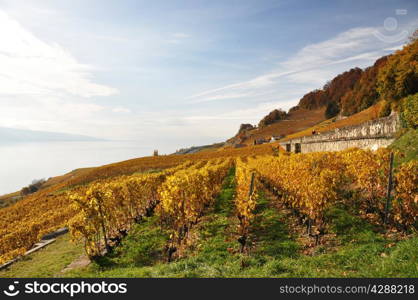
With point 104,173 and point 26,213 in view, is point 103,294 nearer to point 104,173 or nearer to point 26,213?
point 26,213

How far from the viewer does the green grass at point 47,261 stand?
28.4 ft

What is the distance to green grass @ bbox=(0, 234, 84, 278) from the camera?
28.4 feet

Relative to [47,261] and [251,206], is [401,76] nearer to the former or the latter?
[251,206]

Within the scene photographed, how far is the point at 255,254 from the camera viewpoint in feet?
26.0

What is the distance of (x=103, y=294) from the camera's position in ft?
15.9

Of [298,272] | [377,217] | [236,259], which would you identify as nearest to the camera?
[298,272]

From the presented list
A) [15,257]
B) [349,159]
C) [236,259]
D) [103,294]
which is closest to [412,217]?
[349,159]

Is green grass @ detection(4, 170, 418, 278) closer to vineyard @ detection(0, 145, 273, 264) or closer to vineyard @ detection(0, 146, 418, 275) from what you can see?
vineyard @ detection(0, 146, 418, 275)

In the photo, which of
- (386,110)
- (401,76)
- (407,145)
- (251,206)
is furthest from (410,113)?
(386,110)

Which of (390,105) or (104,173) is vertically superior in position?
(390,105)

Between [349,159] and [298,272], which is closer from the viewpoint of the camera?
[298,272]

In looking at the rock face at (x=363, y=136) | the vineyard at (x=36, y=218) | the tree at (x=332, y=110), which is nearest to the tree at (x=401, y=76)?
the rock face at (x=363, y=136)

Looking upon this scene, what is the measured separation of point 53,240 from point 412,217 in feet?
46.3

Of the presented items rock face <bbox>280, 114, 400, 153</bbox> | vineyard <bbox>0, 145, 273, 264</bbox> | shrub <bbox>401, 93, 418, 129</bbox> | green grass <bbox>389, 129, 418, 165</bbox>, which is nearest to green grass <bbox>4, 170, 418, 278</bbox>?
vineyard <bbox>0, 145, 273, 264</bbox>
